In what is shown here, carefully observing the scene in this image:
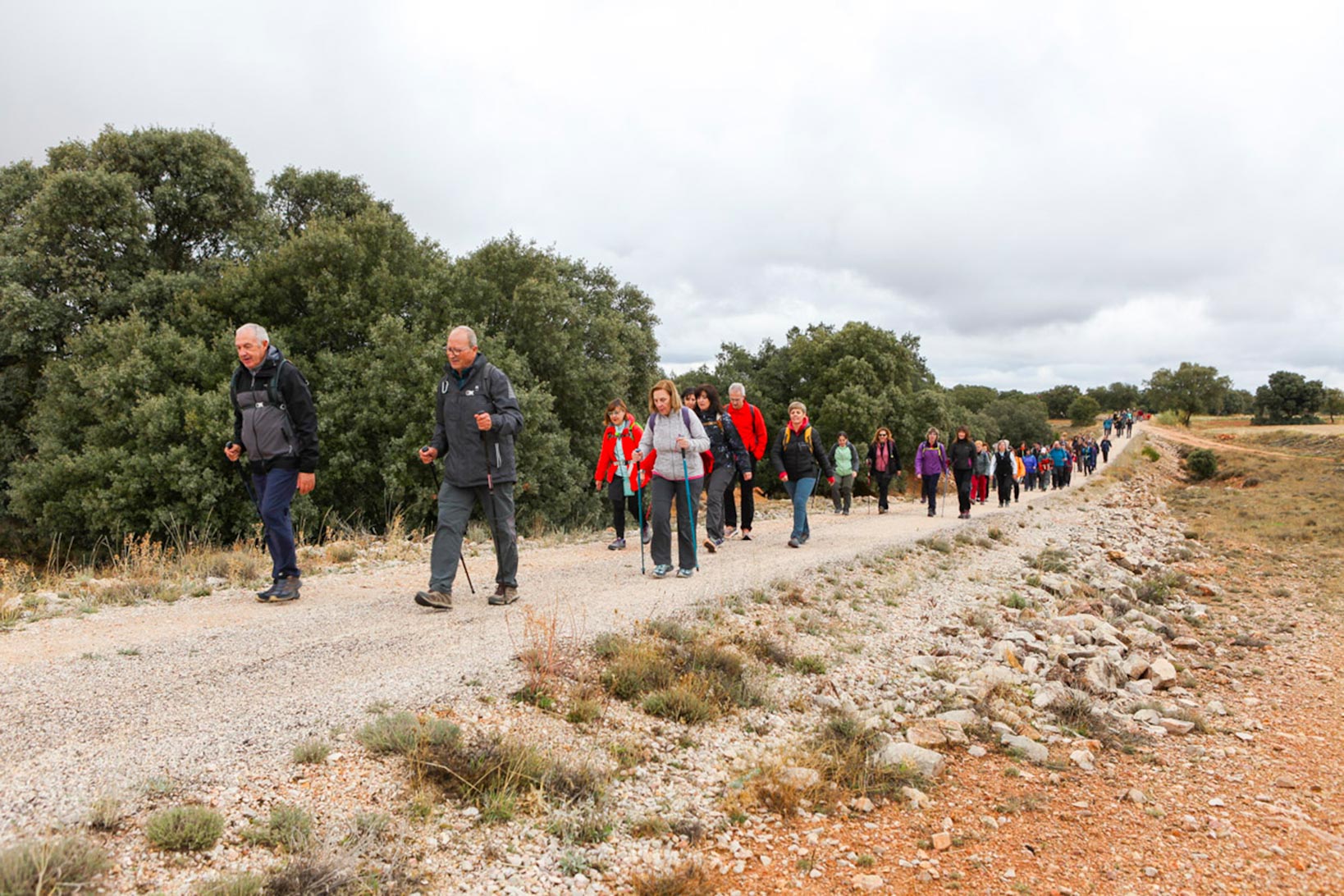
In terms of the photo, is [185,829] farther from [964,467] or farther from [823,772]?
[964,467]

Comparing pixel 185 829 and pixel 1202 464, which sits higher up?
pixel 1202 464

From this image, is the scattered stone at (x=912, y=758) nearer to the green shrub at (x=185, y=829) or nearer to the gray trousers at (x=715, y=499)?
the green shrub at (x=185, y=829)

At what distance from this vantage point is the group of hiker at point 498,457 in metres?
6.98

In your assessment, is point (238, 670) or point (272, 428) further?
point (272, 428)

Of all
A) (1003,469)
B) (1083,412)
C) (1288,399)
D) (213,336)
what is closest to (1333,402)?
(1288,399)

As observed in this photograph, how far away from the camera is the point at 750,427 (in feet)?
39.4

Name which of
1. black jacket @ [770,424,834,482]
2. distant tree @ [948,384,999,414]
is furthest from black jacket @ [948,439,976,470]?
distant tree @ [948,384,999,414]

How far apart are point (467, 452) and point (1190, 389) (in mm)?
121691

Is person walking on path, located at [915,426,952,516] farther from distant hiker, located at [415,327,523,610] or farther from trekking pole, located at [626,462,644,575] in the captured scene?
distant hiker, located at [415,327,523,610]

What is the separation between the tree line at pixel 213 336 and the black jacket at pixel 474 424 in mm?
8846

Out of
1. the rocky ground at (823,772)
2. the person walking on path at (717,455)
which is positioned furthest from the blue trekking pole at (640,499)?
the rocky ground at (823,772)

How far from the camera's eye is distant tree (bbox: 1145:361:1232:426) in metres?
103

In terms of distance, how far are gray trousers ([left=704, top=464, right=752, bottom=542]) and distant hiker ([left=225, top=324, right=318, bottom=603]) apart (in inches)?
223

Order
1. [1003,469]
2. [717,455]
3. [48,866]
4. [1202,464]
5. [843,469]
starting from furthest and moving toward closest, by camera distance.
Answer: [1202,464] → [1003,469] → [843,469] → [717,455] → [48,866]
